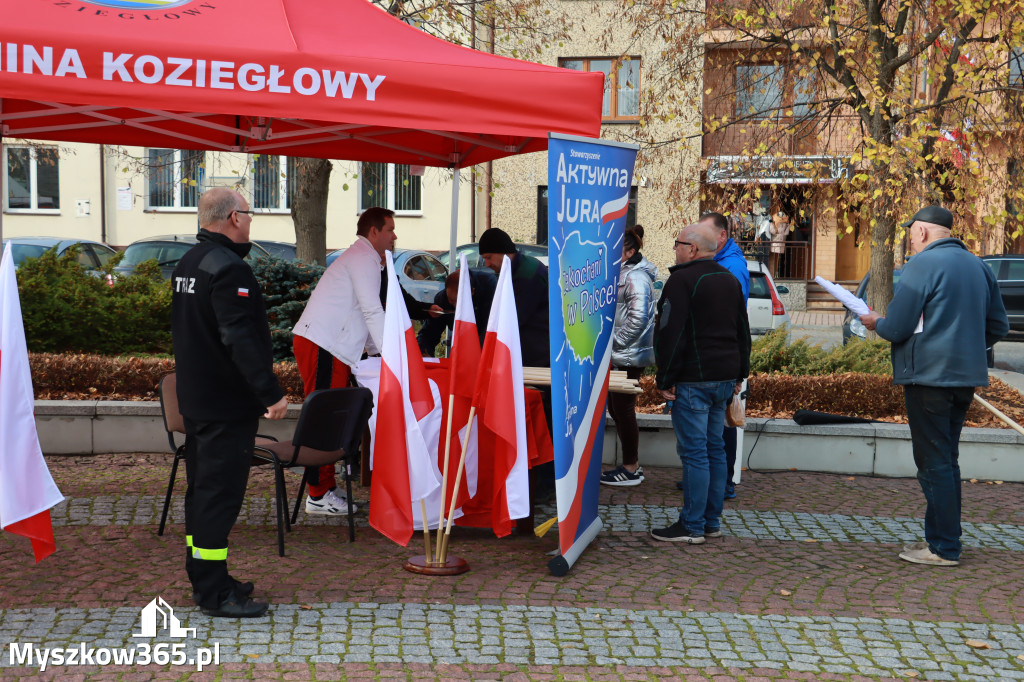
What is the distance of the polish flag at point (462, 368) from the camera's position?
17.2ft

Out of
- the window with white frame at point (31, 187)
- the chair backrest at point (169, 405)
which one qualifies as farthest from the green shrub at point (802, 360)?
the window with white frame at point (31, 187)

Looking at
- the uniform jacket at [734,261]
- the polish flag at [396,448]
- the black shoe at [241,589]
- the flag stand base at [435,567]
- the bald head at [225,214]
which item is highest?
the bald head at [225,214]

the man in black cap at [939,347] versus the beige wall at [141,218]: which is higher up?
the beige wall at [141,218]

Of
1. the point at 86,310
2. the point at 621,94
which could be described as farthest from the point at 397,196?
the point at 86,310

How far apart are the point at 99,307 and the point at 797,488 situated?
620 cm

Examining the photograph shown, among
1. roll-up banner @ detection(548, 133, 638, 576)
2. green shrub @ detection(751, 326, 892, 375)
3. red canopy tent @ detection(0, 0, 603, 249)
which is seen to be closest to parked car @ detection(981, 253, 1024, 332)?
green shrub @ detection(751, 326, 892, 375)

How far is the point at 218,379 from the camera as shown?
447 centimetres

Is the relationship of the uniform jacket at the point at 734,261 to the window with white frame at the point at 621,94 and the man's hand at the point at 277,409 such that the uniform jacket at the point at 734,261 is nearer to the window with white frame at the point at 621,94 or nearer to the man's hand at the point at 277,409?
the man's hand at the point at 277,409

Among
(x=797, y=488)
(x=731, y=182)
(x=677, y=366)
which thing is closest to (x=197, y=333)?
(x=677, y=366)

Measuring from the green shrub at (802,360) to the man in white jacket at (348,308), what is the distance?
431 cm

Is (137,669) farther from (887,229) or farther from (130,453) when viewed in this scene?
(887,229)

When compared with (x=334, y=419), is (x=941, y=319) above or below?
above

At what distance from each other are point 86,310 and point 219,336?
17.4 ft

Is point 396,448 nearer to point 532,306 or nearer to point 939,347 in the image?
point 532,306
